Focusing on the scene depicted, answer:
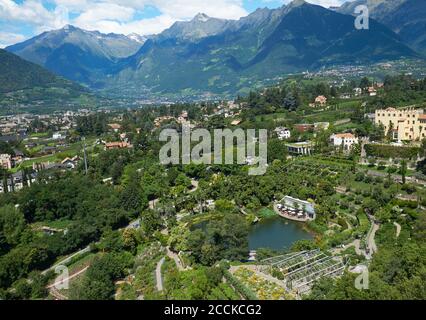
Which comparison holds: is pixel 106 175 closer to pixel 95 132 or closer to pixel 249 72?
pixel 95 132

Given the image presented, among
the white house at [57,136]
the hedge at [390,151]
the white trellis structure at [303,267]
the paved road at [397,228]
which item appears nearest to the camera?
the white trellis structure at [303,267]

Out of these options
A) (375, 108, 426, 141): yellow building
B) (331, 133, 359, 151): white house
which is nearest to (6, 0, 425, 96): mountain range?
(375, 108, 426, 141): yellow building

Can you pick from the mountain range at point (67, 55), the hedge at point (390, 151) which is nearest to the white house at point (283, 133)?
the hedge at point (390, 151)

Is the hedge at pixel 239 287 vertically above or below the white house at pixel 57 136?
above

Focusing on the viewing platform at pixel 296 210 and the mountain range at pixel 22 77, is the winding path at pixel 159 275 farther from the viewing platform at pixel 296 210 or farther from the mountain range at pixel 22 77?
the mountain range at pixel 22 77

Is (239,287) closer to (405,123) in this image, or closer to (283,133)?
(405,123)

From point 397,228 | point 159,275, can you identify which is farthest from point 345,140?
point 159,275

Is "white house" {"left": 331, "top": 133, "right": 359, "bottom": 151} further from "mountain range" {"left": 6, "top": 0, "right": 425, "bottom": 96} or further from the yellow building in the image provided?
"mountain range" {"left": 6, "top": 0, "right": 425, "bottom": 96}
